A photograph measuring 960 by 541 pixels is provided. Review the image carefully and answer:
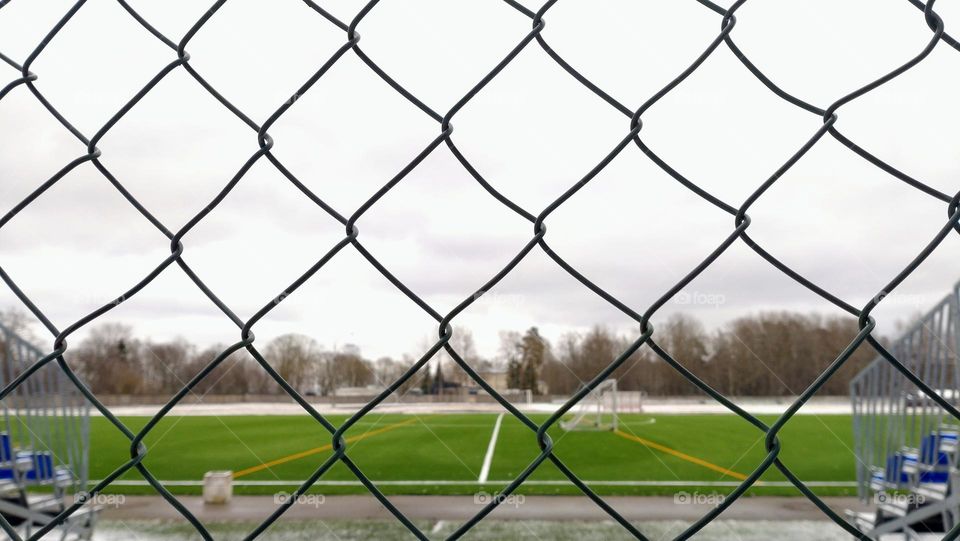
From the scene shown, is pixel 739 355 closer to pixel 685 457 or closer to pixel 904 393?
pixel 904 393

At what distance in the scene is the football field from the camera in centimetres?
1220

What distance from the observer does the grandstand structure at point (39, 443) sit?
438 cm

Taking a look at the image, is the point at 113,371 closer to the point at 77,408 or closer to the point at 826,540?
the point at 77,408

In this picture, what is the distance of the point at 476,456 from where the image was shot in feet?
57.3

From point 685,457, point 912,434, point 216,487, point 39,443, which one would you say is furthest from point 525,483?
point 39,443

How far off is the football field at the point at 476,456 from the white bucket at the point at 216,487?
3.42 feet

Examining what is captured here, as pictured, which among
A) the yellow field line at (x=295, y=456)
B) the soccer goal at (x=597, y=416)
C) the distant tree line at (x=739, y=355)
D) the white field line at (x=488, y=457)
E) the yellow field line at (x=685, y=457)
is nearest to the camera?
the distant tree line at (x=739, y=355)

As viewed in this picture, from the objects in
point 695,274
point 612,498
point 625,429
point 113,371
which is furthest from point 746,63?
point 625,429

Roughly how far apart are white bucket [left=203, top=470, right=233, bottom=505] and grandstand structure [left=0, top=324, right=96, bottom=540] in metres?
5.10

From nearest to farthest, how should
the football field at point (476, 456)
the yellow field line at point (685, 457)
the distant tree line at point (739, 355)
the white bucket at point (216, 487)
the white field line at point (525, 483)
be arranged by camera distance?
the distant tree line at point (739, 355)
the white bucket at point (216, 487)
the white field line at point (525, 483)
the football field at point (476, 456)
the yellow field line at point (685, 457)

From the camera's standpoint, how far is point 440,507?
997 centimetres

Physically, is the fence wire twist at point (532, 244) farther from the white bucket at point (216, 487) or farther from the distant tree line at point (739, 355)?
the white bucket at point (216, 487)

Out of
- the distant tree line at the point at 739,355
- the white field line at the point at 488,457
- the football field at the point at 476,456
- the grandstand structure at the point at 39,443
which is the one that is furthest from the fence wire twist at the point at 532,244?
the white field line at the point at 488,457

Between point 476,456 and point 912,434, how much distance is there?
14.1 meters
